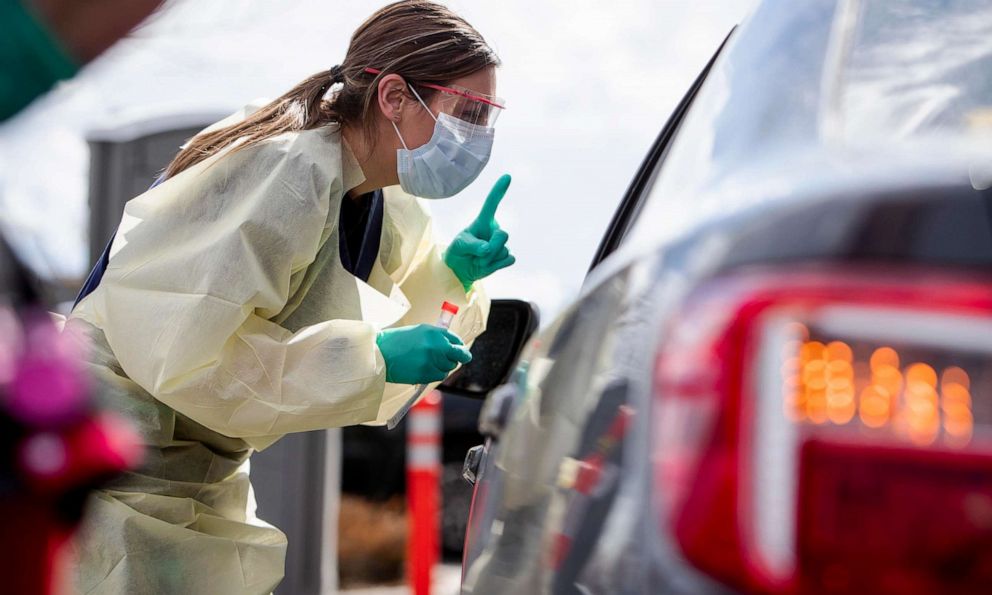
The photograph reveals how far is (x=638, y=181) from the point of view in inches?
85.3

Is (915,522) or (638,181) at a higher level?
(638,181)

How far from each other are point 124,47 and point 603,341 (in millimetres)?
492

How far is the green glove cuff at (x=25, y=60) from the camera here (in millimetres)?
912

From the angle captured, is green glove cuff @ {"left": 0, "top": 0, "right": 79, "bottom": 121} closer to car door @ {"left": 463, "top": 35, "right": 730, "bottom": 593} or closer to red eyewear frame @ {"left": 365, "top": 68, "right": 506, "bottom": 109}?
car door @ {"left": 463, "top": 35, "right": 730, "bottom": 593}

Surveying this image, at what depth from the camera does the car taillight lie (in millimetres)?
858

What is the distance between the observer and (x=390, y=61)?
8.78 feet

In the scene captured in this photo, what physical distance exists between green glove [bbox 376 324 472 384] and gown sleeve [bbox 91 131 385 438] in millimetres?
86

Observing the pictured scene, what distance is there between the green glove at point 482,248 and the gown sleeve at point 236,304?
1.94 ft

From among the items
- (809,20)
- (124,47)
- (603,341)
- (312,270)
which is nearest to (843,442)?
(603,341)

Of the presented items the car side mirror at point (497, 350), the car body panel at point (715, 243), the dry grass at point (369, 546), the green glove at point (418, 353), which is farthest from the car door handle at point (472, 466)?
the dry grass at point (369, 546)

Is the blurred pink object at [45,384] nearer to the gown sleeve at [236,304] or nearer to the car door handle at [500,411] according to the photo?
the car door handle at [500,411]

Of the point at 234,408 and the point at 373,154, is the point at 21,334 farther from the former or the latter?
the point at 373,154

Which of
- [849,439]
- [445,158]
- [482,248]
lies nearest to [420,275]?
[482,248]

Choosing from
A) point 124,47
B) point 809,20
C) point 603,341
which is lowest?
point 603,341
